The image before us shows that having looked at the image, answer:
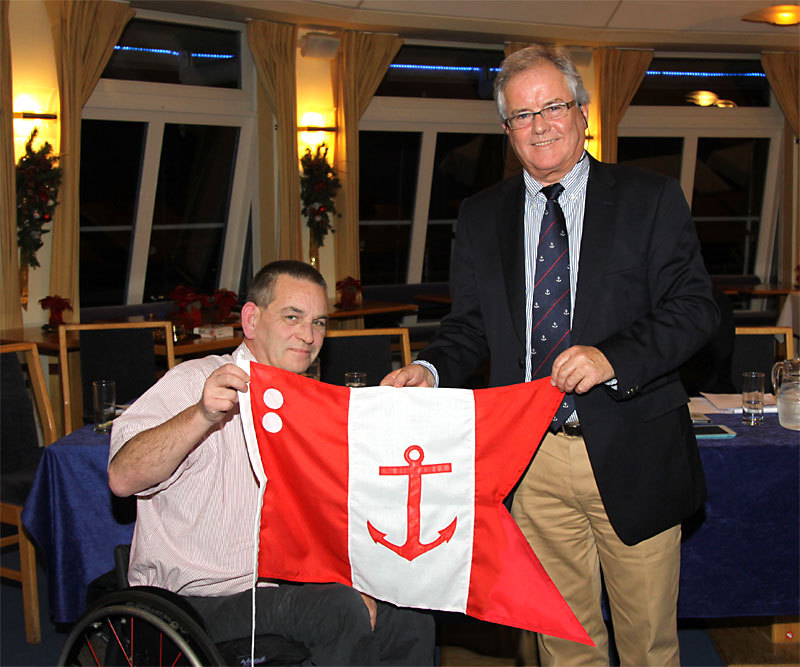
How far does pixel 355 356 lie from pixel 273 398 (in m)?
2.02

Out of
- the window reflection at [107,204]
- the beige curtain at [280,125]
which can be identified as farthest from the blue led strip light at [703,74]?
the window reflection at [107,204]

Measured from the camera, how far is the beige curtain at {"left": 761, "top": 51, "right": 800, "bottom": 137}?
376 inches

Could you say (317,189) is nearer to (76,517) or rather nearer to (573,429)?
(76,517)

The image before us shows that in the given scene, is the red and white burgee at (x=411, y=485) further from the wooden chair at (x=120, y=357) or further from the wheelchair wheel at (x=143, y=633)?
the wooden chair at (x=120, y=357)

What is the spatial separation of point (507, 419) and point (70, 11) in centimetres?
581

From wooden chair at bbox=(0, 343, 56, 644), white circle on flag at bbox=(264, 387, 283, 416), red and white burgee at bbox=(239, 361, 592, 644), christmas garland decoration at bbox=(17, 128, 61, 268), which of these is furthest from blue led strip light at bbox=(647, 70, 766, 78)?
white circle on flag at bbox=(264, 387, 283, 416)

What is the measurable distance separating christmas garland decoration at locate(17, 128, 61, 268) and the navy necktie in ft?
17.1

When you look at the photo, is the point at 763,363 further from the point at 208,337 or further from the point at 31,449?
the point at 208,337

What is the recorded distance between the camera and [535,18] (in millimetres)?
8070

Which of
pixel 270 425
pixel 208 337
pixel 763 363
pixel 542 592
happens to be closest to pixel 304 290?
pixel 270 425

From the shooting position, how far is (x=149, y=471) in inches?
75.8

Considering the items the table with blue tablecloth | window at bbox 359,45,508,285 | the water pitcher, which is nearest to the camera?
the table with blue tablecloth

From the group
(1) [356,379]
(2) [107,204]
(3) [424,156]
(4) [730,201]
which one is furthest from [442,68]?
(1) [356,379]

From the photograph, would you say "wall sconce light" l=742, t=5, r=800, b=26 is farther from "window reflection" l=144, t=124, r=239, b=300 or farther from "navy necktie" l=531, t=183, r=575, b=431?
"navy necktie" l=531, t=183, r=575, b=431
